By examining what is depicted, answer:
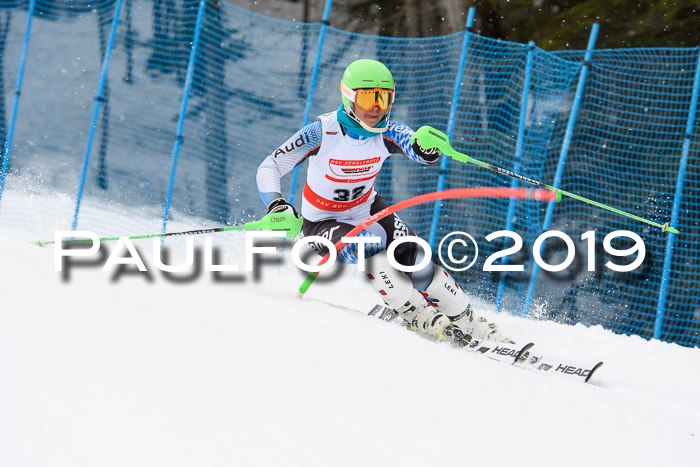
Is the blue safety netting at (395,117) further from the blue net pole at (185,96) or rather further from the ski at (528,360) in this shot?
the ski at (528,360)

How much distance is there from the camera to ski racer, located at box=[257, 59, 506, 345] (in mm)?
3785

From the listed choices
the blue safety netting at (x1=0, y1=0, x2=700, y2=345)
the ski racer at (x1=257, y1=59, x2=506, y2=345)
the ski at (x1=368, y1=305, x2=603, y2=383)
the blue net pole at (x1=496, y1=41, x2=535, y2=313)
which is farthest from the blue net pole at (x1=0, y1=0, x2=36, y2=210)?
the ski at (x1=368, y1=305, x2=603, y2=383)

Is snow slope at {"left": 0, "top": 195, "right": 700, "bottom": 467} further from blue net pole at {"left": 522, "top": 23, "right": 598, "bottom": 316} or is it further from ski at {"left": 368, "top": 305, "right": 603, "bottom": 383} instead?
blue net pole at {"left": 522, "top": 23, "right": 598, "bottom": 316}

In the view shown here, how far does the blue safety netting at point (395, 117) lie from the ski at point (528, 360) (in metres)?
2.38

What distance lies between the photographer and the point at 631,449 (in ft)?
8.22

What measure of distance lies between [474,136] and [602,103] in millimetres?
1909

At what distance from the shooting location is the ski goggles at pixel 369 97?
3.75 metres

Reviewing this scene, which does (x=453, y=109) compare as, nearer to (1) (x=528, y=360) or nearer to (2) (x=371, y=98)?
(2) (x=371, y=98)

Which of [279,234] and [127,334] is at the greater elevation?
[279,234]

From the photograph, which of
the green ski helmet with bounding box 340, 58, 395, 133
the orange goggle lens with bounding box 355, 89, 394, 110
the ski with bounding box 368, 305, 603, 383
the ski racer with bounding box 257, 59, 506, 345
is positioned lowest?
the ski with bounding box 368, 305, 603, 383

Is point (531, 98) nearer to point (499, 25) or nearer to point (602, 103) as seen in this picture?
point (602, 103)

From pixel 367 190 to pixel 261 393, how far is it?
2128 mm

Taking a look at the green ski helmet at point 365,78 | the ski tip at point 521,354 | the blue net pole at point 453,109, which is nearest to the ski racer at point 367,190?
the green ski helmet at point 365,78

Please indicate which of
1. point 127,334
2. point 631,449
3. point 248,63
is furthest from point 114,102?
point 631,449
